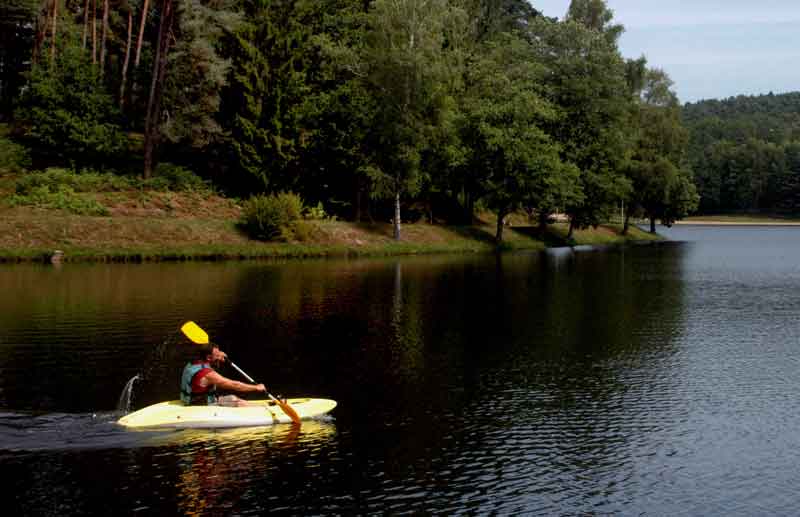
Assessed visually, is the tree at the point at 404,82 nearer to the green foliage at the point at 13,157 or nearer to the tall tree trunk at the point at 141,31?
the tall tree trunk at the point at 141,31

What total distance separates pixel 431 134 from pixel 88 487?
201 ft

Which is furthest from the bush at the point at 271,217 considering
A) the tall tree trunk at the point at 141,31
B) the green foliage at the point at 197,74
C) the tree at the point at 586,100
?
the tree at the point at 586,100

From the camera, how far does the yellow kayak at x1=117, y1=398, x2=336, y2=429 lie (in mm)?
18750

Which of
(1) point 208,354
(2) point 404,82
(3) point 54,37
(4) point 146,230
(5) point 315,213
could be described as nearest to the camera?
(1) point 208,354

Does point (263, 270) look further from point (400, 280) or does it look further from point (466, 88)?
point (466, 88)

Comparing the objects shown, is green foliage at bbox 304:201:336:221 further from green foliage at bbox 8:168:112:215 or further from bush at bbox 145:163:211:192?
green foliage at bbox 8:168:112:215

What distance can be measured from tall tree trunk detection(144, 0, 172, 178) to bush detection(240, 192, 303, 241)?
406 inches

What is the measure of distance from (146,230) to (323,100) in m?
21.9

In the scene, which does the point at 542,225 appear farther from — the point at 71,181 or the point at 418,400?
the point at 418,400

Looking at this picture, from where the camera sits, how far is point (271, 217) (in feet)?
218

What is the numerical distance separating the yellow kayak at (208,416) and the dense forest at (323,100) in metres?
54.5

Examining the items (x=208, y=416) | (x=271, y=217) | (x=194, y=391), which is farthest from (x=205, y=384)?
(x=271, y=217)

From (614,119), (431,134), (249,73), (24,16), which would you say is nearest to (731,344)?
(431,134)

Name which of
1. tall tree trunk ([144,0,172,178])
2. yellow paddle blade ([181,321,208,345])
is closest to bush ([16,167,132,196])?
tall tree trunk ([144,0,172,178])
